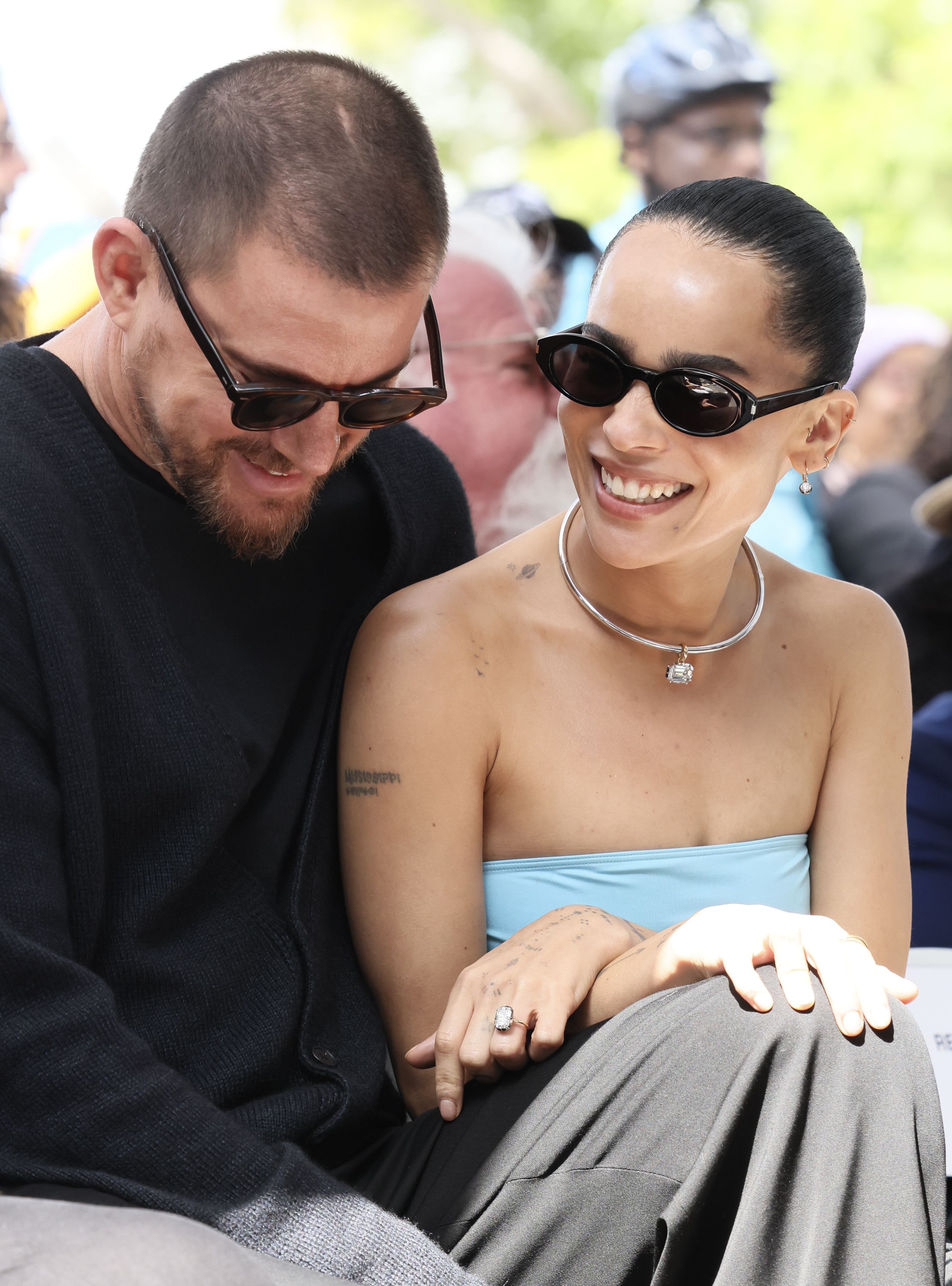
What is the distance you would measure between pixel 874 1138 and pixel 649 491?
868 millimetres

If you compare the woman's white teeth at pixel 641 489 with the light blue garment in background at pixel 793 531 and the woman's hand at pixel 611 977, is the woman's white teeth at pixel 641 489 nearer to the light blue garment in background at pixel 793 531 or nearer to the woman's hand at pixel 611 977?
the woman's hand at pixel 611 977

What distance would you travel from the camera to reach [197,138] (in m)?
1.64

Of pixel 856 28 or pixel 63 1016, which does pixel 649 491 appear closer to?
pixel 63 1016

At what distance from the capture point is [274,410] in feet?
5.27

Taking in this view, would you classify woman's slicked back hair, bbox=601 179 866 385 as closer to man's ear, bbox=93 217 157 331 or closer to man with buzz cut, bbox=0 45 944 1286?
man with buzz cut, bbox=0 45 944 1286

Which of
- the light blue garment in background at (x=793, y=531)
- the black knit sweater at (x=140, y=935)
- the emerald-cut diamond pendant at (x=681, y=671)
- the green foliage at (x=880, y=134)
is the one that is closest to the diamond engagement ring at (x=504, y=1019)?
the black knit sweater at (x=140, y=935)

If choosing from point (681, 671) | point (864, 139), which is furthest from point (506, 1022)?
point (864, 139)

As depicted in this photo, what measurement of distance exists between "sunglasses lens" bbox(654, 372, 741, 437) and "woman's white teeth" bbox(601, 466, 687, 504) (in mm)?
87

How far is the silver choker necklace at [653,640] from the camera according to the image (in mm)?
2010

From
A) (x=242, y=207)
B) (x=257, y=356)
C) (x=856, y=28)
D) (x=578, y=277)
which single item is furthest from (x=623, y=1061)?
(x=856, y=28)

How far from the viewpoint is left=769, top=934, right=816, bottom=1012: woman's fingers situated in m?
1.39

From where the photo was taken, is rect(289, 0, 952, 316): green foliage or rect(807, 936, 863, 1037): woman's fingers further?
rect(289, 0, 952, 316): green foliage

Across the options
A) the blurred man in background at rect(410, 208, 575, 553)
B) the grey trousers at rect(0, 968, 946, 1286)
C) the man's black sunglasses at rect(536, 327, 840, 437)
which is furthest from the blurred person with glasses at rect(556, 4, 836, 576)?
the grey trousers at rect(0, 968, 946, 1286)

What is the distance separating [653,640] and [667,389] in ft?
1.42
